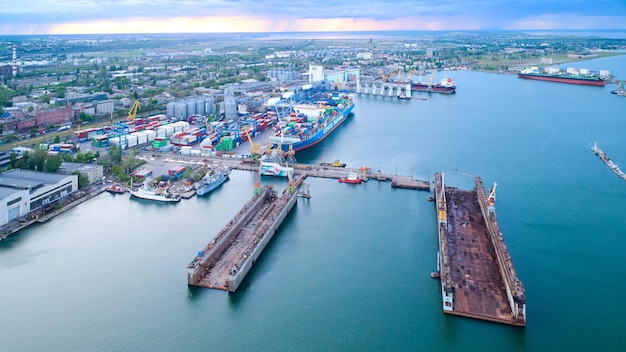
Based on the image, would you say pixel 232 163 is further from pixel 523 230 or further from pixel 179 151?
pixel 523 230

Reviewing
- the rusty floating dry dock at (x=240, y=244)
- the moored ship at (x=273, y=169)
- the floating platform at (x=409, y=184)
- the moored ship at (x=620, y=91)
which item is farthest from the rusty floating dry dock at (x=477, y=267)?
the moored ship at (x=620, y=91)

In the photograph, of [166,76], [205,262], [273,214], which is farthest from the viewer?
[166,76]

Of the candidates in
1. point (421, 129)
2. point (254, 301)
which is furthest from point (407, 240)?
point (421, 129)

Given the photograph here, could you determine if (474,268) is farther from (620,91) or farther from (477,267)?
(620,91)

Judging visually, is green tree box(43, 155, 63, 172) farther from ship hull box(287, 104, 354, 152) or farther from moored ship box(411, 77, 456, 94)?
moored ship box(411, 77, 456, 94)

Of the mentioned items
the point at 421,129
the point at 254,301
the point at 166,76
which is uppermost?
the point at 166,76

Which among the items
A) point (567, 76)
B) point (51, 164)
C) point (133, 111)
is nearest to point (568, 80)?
point (567, 76)

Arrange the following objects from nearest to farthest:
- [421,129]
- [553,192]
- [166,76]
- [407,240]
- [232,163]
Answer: [407,240] → [553,192] → [232,163] → [421,129] → [166,76]
